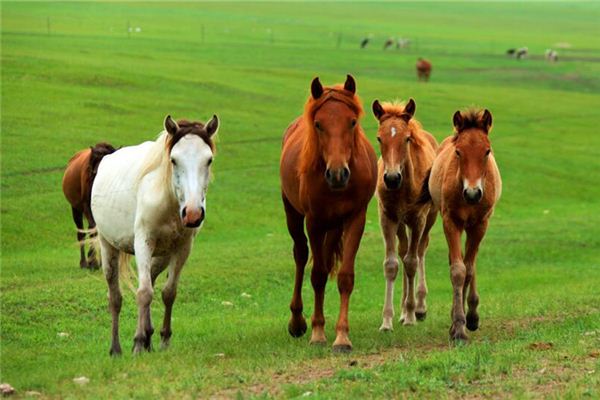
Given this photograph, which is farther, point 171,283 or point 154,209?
point 171,283

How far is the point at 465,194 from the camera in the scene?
10.1 m

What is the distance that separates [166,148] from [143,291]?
1.38 metres

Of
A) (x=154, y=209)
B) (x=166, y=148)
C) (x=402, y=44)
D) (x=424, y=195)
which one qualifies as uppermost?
(x=166, y=148)

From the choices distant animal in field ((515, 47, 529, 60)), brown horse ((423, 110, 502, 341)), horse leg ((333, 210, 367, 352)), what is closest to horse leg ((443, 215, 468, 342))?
brown horse ((423, 110, 502, 341))

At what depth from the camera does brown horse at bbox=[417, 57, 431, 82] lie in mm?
56281

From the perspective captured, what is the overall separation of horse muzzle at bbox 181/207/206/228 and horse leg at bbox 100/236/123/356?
1.78m

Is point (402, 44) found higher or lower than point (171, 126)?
lower

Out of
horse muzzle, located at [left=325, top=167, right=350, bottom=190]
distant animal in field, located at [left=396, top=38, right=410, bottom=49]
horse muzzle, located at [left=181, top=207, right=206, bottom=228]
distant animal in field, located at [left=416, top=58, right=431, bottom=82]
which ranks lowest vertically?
distant animal in field, located at [left=396, top=38, right=410, bottom=49]

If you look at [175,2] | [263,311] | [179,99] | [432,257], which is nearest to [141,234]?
[263,311]

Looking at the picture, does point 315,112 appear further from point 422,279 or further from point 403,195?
point 422,279

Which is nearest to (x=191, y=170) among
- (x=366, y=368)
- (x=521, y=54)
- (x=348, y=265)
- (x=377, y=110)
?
(x=348, y=265)

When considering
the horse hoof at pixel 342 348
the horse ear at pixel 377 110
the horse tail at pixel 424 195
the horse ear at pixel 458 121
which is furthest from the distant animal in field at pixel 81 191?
the horse hoof at pixel 342 348

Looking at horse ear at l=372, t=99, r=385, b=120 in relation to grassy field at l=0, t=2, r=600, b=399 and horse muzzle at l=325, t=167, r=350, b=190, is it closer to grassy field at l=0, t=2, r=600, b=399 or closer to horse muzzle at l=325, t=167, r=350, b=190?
horse muzzle at l=325, t=167, r=350, b=190

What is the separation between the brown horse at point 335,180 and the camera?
9.45 m
